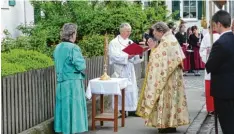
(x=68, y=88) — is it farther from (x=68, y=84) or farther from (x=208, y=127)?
(x=208, y=127)

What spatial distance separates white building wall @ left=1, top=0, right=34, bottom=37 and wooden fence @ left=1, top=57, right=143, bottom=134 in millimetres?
4571

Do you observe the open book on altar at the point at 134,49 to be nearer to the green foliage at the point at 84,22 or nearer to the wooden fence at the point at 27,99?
the wooden fence at the point at 27,99

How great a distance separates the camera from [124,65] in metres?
11.2

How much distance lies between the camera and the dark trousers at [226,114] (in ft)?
23.6

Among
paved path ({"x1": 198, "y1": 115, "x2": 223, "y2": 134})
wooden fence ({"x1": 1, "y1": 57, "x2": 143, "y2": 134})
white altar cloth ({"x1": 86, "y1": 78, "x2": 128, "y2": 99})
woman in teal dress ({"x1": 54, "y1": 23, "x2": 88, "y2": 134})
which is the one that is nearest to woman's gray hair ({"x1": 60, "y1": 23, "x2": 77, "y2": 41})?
woman in teal dress ({"x1": 54, "y1": 23, "x2": 88, "y2": 134})

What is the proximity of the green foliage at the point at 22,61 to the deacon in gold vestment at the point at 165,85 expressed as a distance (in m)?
1.75

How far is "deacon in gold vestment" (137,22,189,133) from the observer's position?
9.52 meters

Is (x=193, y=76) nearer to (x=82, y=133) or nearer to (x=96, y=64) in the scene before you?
(x=96, y=64)

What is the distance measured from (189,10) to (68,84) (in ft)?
84.1

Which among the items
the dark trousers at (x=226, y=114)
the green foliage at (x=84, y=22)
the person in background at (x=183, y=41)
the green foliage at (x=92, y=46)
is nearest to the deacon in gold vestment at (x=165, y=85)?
the dark trousers at (x=226, y=114)

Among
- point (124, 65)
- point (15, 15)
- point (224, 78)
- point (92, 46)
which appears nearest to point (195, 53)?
point (92, 46)

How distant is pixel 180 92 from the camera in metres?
9.63

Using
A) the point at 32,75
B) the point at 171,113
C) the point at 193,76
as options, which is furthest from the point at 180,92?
the point at 193,76

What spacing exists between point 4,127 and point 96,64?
4443mm
